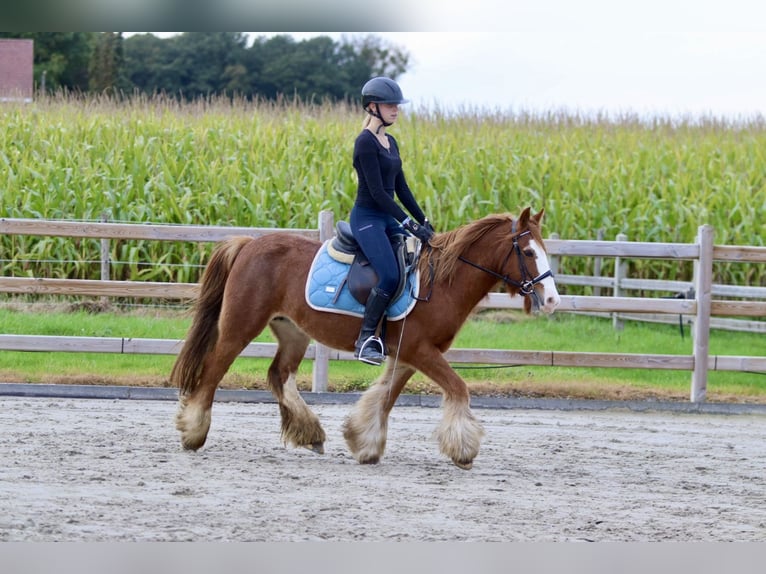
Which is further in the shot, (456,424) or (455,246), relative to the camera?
(455,246)

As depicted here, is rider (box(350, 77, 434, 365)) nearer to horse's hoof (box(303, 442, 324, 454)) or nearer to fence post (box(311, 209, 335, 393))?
horse's hoof (box(303, 442, 324, 454))

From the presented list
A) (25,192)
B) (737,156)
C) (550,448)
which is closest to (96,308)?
(25,192)

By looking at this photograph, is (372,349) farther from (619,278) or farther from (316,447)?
(619,278)

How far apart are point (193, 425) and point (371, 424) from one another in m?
1.24

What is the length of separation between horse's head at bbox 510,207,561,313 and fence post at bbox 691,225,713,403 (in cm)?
405

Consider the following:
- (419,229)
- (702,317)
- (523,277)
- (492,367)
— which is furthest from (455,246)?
(492,367)

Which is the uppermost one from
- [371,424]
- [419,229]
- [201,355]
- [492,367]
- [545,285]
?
[419,229]

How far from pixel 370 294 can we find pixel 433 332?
498mm

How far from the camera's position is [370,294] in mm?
6594

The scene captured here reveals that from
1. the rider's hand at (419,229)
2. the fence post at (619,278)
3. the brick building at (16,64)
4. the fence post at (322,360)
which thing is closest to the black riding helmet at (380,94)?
the rider's hand at (419,229)

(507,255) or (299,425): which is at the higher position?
(507,255)

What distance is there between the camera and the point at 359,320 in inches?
268

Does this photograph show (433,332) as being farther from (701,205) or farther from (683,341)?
(701,205)

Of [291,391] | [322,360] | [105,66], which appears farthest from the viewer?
[105,66]
